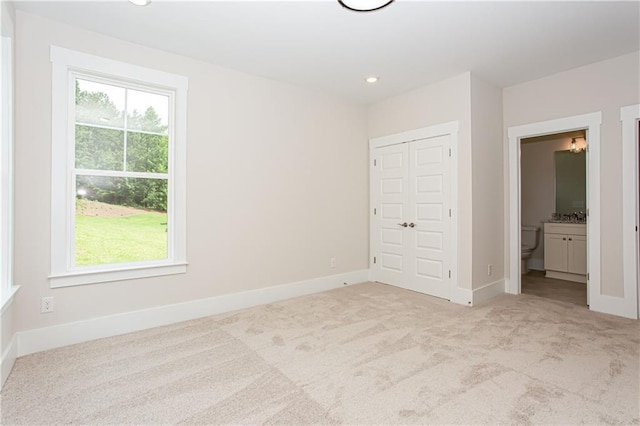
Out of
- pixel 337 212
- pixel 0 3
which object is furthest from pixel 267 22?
pixel 337 212

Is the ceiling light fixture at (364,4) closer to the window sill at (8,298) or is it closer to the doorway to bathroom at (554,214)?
the window sill at (8,298)

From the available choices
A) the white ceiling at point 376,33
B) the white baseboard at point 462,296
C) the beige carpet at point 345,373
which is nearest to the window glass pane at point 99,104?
the white ceiling at point 376,33

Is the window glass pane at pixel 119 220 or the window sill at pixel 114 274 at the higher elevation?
the window glass pane at pixel 119 220

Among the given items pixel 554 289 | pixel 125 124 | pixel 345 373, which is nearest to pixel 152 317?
pixel 125 124

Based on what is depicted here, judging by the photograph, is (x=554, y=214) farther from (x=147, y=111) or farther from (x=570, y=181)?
(x=147, y=111)

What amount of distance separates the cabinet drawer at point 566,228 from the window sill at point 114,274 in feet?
18.2

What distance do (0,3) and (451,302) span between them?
481 centimetres

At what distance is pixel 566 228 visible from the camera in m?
5.29

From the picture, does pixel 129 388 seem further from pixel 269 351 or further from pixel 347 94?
pixel 347 94

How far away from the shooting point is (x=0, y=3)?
2.24 m

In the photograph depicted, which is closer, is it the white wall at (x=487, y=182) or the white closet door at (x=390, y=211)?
the white wall at (x=487, y=182)

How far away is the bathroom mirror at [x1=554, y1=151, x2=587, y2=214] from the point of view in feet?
18.5

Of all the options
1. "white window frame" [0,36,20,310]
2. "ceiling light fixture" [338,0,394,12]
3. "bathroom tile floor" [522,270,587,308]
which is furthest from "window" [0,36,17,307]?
"bathroom tile floor" [522,270,587,308]

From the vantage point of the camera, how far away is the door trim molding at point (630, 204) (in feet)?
11.3
